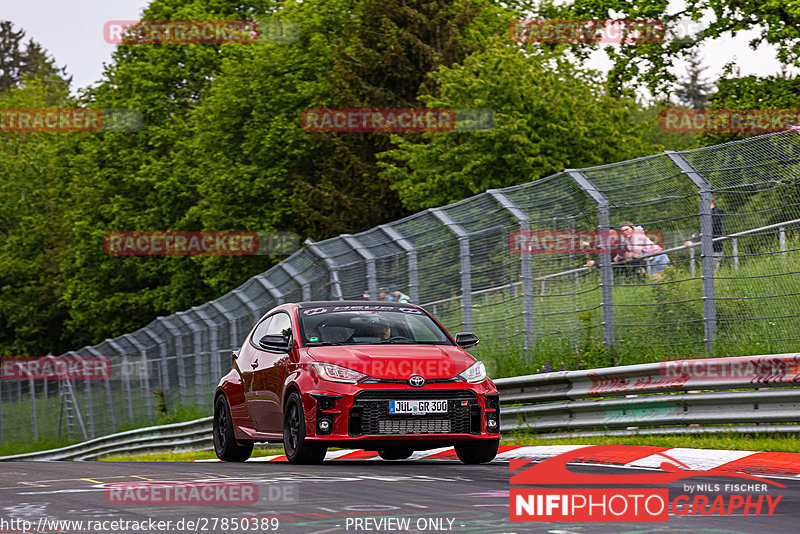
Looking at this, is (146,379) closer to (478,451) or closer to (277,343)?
(277,343)

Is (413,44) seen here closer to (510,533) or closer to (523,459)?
(523,459)

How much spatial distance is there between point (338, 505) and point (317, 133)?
139 feet

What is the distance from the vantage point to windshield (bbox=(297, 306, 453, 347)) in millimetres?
12281

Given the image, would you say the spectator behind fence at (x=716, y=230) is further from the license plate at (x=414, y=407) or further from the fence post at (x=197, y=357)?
the fence post at (x=197, y=357)

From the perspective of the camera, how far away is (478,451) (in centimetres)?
1173

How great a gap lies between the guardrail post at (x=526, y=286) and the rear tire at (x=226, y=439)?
3554mm

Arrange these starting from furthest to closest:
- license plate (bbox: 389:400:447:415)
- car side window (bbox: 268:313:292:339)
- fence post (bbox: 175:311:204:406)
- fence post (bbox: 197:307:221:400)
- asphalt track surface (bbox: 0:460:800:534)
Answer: fence post (bbox: 175:311:204:406)
fence post (bbox: 197:307:221:400)
car side window (bbox: 268:313:292:339)
license plate (bbox: 389:400:447:415)
asphalt track surface (bbox: 0:460:800:534)

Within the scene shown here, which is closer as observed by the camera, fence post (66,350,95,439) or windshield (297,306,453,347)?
windshield (297,306,453,347)

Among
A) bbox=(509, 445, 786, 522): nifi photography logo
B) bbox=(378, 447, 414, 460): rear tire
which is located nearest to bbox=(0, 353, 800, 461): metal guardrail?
bbox=(378, 447, 414, 460): rear tire

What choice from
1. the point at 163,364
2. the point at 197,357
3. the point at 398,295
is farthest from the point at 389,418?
the point at 163,364

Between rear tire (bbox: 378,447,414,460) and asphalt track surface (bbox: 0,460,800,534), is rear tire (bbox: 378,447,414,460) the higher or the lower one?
the lower one

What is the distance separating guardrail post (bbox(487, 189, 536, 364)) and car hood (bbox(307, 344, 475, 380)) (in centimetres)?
346

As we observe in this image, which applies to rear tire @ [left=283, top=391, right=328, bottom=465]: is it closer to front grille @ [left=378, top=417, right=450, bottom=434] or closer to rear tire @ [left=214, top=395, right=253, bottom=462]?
front grille @ [left=378, top=417, right=450, bottom=434]

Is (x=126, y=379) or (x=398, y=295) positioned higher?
(x=398, y=295)
